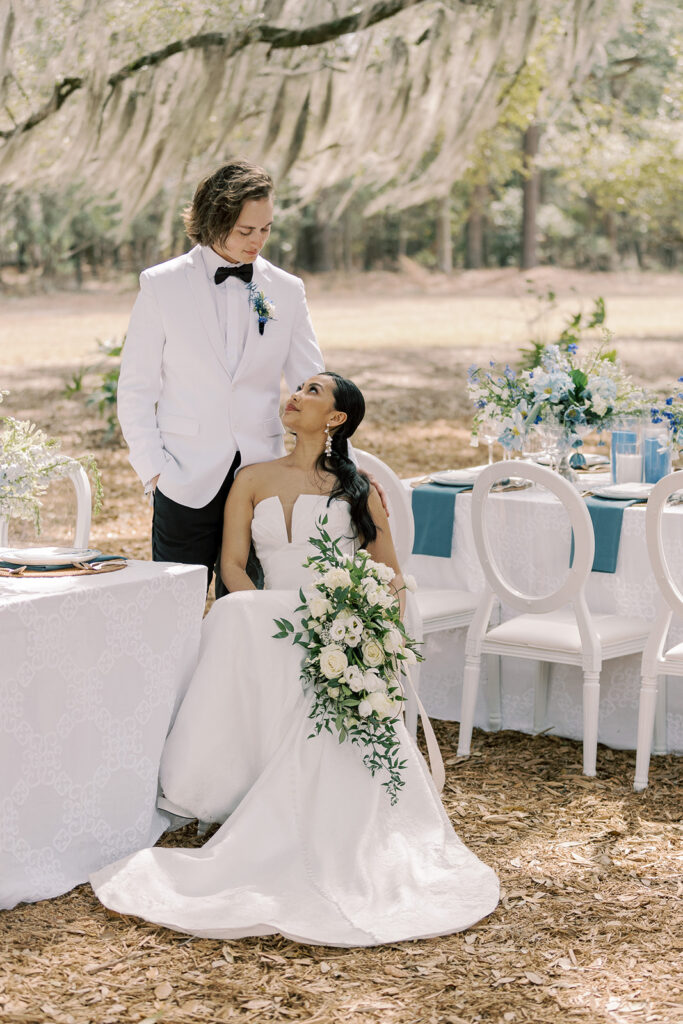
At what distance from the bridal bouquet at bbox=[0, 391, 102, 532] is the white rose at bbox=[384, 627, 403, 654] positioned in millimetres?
1039

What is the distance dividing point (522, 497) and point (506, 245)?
119 feet

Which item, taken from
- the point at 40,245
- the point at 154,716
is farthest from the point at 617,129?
the point at 154,716

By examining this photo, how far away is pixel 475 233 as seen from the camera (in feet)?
125

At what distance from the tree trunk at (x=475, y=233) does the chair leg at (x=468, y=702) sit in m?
33.5

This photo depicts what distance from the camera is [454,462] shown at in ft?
36.1

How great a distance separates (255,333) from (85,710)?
4.31 ft

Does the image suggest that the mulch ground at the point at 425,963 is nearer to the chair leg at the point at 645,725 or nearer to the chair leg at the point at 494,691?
the chair leg at the point at 645,725

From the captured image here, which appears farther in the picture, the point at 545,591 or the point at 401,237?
the point at 401,237

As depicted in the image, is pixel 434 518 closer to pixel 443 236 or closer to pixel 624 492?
pixel 624 492

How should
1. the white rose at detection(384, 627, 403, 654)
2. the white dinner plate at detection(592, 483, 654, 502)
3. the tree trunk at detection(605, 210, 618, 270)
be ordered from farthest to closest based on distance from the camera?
the tree trunk at detection(605, 210, 618, 270) → the white dinner plate at detection(592, 483, 654, 502) → the white rose at detection(384, 627, 403, 654)

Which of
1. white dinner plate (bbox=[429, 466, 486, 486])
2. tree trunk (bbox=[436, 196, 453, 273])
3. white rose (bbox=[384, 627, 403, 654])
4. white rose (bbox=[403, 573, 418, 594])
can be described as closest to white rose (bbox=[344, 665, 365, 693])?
white rose (bbox=[384, 627, 403, 654])

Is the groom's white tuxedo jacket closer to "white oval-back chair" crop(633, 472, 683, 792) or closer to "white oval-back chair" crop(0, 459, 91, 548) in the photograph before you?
"white oval-back chair" crop(0, 459, 91, 548)

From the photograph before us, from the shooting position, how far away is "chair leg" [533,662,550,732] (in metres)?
4.98

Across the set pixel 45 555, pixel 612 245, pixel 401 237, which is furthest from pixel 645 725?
pixel 612 245
